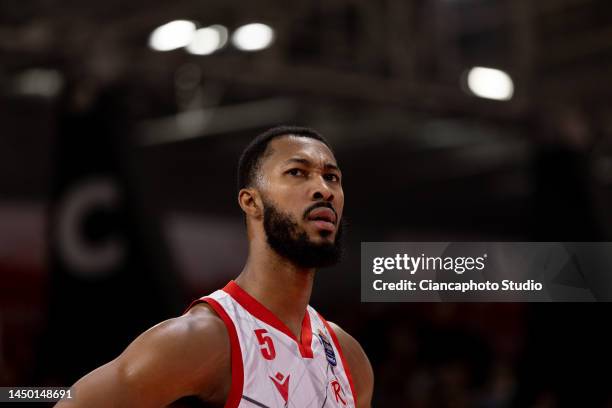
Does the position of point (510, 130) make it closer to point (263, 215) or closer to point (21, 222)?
point (21, 222)

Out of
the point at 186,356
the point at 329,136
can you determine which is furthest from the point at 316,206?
the point at 329,136

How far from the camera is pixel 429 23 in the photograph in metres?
9.46

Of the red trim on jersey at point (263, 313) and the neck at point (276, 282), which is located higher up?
the neck at point (276, 282)

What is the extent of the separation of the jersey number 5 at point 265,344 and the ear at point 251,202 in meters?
0.38

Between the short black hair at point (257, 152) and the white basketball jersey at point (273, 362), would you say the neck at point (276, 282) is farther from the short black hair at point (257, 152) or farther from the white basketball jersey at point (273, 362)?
the short black hair at point (257, 152)

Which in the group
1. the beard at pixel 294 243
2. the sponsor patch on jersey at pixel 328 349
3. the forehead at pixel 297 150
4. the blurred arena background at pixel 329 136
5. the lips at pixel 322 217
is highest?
the blurred arena background at pixel 329 136

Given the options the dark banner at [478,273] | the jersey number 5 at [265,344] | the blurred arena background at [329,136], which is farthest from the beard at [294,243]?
the blurred arena background at [329,136]

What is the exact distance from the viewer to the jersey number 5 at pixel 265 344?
10.3ft

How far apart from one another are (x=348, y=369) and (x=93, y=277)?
3.18 metres

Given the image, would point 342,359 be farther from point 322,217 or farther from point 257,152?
point 257,152

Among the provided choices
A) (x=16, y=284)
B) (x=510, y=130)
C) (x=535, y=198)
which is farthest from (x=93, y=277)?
(x=16, y=284)

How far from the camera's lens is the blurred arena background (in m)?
6.30

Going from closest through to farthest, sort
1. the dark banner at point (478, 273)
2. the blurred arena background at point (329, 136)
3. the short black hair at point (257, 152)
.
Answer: the short black hair at point (257, 152) < the dark banner at point (478, 273) < the blurred arena background at point (329, 136)

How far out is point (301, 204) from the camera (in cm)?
322
